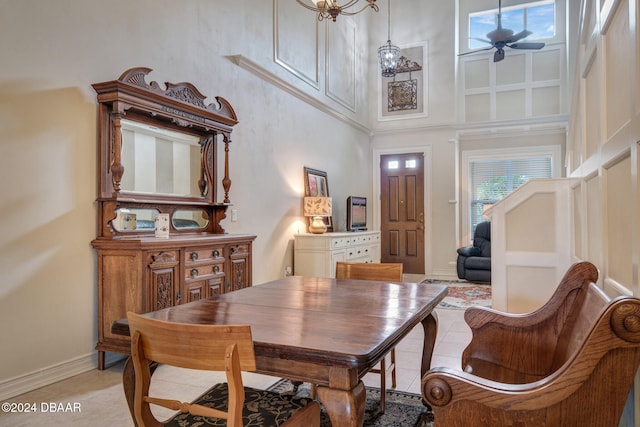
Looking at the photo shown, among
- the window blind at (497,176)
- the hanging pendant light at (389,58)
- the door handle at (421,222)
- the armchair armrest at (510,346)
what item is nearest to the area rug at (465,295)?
the door handle at (421,222)

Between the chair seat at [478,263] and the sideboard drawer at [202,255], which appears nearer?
the sideboard drawer at [202,255]

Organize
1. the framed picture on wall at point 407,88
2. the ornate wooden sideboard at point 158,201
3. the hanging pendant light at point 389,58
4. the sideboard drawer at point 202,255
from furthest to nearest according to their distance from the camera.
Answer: the framed picture on wall at point 407,88 < the hanging pendant light at point 389,58 < the sideboard drawer at point 202,255 < the ornate wooden sideboard at point 158,201

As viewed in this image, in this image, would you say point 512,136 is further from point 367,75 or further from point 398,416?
point 398,416

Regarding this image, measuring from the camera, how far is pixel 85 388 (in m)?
2.64

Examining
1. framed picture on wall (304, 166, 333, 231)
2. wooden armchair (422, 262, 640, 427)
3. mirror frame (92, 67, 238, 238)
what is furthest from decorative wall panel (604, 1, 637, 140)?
framed picture on wall (304, 166, 333, 231)

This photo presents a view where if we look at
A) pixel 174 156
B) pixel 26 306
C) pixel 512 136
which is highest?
pixel 512 136

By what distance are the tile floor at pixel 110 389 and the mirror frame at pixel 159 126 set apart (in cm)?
98

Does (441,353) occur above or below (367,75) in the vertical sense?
Result: below

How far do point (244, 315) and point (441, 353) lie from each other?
2235 mm

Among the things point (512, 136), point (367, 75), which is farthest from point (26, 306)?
point (512, 136)

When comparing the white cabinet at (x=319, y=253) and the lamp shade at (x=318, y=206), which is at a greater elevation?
the lamp shade at (x=318, y=206)

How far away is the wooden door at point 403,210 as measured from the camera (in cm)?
809

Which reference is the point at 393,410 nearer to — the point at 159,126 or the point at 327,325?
the point at 327,325

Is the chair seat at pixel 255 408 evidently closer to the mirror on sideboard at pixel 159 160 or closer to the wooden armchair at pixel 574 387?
the wooden armchair at pixel 574 387
